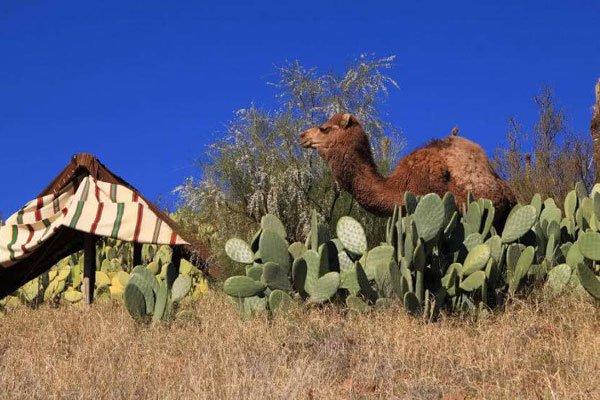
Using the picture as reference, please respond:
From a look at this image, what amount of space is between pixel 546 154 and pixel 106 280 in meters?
12.2

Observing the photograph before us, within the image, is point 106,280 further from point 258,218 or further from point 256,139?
point 256,139

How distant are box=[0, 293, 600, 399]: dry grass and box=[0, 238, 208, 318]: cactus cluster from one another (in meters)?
3.04

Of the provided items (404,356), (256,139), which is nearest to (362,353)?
(404,356)

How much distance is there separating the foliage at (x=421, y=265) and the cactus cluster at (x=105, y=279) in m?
2.53

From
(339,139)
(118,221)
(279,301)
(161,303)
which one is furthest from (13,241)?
(339,139)

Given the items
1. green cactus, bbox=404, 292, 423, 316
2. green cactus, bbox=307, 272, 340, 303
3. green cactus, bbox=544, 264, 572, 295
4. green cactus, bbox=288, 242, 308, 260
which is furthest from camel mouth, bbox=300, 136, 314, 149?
green cactus, bbox=544, 264, 572, 295

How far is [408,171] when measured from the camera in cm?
960

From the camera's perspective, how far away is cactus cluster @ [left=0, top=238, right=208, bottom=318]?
36.5ft

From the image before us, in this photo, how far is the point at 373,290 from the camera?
7785 mm

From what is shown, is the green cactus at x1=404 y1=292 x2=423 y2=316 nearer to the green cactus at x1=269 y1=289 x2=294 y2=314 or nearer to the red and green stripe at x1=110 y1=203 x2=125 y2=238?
the green cactus at x1=269 y1=289 x2=294 y2=314

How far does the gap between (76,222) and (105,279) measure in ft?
6.20

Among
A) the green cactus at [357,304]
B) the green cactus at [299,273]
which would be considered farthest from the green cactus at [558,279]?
the green cactus at [299,273]

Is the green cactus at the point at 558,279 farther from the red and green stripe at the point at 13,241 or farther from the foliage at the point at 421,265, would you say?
the red and green stripe at the point at 13,241

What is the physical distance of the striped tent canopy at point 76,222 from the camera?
32.4ft
